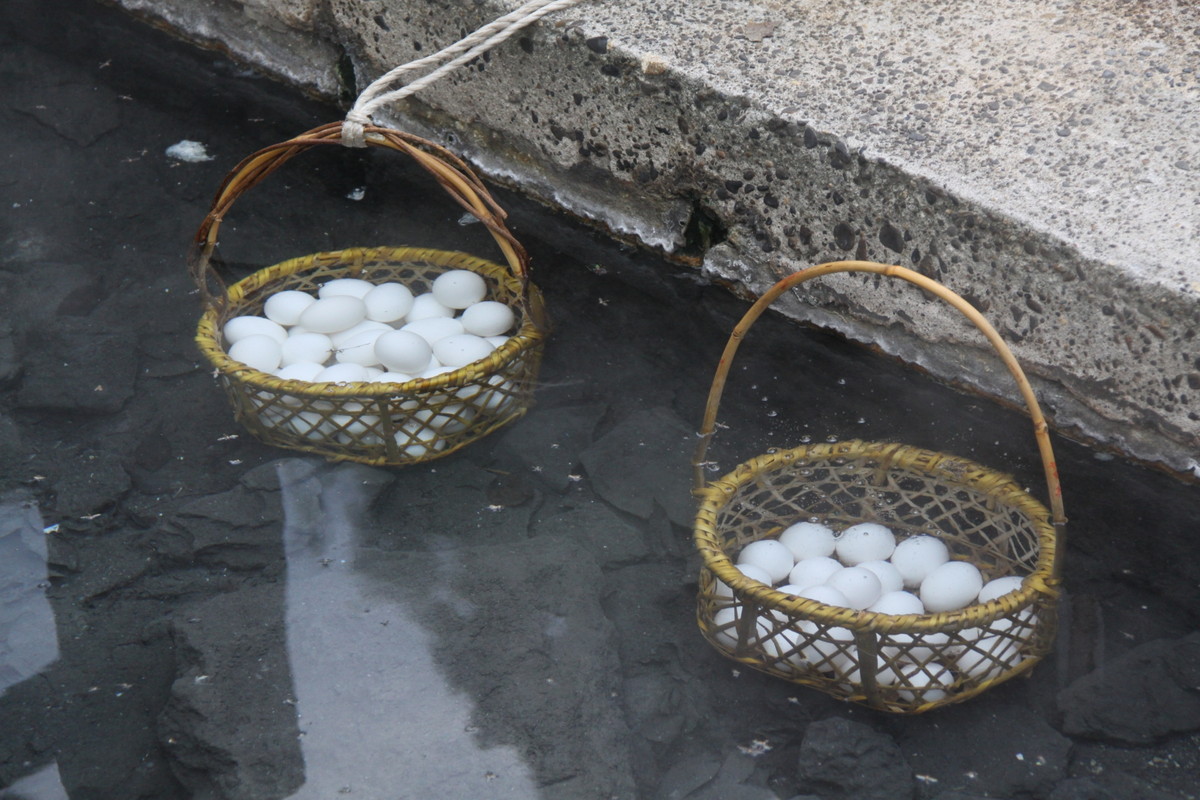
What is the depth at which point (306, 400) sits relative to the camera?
174 cm

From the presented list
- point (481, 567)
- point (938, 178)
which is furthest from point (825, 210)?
point (481, 567)

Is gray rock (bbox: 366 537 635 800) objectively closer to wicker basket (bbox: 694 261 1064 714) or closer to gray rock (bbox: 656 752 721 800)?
gray rock (bbox: 656 752 721 800)

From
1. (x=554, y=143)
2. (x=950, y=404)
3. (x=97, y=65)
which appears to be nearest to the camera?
(x=950, y=404)

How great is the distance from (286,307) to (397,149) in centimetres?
39

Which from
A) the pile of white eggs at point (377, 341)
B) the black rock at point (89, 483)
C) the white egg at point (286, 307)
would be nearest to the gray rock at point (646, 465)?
the pile of white eggs at point (377, 341)

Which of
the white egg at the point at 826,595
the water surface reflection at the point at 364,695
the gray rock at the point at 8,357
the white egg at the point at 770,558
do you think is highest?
the white egg at the point at 826,595

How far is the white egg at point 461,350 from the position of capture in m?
1.91

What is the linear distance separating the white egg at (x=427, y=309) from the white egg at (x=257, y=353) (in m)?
0.29

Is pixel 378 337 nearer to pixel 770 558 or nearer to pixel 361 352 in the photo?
pixel 361 352

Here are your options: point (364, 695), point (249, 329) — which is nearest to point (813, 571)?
point (364, 695)

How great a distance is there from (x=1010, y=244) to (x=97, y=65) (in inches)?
103

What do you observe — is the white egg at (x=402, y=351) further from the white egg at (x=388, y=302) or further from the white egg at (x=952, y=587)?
the white egg at (x=952, y=587)

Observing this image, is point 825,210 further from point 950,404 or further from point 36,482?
point 36,482

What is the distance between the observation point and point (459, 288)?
2062 millimetres
